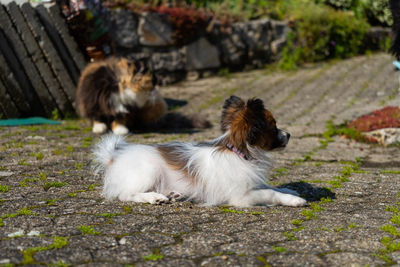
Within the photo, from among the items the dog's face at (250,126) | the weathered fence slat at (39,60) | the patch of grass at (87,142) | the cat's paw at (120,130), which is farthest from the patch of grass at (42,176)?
the weathered fence slat at (39,60)

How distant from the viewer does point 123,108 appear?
309 inches

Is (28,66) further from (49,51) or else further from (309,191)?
(309,191)

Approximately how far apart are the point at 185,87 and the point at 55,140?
5.41 metres

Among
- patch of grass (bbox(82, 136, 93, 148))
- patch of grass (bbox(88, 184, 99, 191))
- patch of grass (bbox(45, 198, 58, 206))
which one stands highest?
patch of grass (bbox(45, 198, 58, 206))

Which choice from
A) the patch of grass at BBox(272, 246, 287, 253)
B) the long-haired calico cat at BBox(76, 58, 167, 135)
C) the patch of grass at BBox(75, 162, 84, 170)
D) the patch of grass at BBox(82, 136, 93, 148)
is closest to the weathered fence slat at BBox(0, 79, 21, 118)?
the long-haired calico cat at BBox(76, 58, 167, 135)

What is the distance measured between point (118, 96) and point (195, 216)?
4.08 meters

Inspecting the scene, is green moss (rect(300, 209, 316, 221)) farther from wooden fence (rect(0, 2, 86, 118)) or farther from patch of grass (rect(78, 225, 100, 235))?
wooden fence (rect(0, 2, 86, 118))

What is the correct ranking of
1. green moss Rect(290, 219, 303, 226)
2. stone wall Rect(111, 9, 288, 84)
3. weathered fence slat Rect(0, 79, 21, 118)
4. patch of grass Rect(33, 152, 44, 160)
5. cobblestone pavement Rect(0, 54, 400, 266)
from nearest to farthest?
cobblestone pavement Rect(0, 54, 400, 266), green moss Rect(290, 219, 303, 226), patch of grass Rect(33, 152, 44, 160), weathered fence slat Rect(0, 79, 21, 118), stone wall Rect(111, 9, 288, 84)

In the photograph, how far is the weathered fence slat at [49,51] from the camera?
9.03 m

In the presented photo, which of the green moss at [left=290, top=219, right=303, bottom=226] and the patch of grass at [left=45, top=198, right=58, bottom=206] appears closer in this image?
the green moss at [left=290, top=219, right=303, bottom=226]

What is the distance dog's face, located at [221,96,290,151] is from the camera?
14.0 ft

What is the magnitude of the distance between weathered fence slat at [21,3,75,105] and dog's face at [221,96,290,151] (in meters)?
5.83

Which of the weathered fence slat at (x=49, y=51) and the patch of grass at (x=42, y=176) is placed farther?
the weathered fence slat at (x=49, y=51)

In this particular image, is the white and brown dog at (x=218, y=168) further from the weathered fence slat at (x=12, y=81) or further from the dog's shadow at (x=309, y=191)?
the weathered fence slat at (x=12, y=81)
